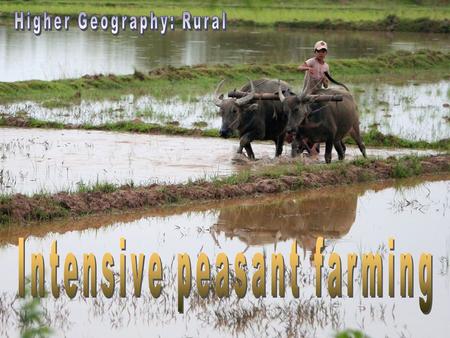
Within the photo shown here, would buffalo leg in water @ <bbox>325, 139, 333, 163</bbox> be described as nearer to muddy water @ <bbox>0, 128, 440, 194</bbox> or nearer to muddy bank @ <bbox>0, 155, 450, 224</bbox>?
muddy bank @ <bbox>0, 155, 450, 224</bbox>

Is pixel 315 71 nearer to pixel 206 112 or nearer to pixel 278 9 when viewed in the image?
pixel 206 112

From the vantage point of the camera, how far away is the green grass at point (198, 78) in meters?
13.3

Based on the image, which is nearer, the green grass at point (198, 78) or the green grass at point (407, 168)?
the green grass at point (407, 168)

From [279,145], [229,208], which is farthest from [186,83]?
[229,208]

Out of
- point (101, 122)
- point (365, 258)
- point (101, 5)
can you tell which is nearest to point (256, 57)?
point (101, 122)

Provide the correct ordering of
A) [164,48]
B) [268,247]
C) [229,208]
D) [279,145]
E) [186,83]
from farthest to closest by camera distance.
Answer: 1. [164,48]
2. [186,83]
3. [279,145]
4. [229,208]
5. [268,247]

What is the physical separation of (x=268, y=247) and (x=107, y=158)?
3.28m

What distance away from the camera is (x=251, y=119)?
9.29m

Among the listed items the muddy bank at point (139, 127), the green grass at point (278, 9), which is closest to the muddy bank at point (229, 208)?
the muddy bank at point (139, 127)

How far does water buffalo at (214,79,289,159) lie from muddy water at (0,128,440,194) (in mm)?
230

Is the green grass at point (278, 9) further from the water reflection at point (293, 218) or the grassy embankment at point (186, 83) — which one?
the water reflection at point (293, 218)

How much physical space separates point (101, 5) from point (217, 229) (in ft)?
74.6

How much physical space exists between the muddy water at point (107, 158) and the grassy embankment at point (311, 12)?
14991mm

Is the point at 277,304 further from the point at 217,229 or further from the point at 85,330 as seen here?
the point at 217,229
